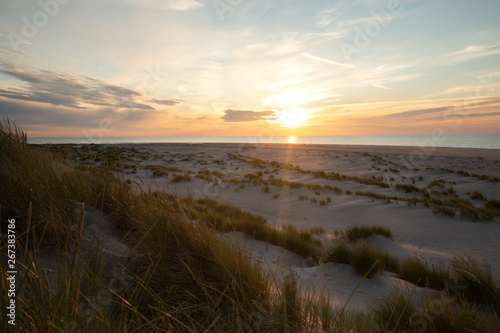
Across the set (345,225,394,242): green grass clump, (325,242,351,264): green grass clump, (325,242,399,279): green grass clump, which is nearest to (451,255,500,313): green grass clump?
(325,242,399,279): green grass clump

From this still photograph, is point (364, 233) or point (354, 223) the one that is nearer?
point (364, 233)

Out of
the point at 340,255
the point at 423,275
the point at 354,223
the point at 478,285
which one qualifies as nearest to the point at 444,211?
the point at 354,223

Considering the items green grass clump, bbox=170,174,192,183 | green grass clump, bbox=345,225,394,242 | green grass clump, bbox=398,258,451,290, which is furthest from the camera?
green grass clump, bbox=170,174,192,183

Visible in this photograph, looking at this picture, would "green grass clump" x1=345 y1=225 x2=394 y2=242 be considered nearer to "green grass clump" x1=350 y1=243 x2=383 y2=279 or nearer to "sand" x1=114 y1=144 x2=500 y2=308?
"sand" x1=114 y1=144 x2=500 y2=308

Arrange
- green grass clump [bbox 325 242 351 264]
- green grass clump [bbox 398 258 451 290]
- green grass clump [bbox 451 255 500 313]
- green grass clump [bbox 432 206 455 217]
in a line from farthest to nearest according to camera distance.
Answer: green grass clump [bbox 432 206 455 217], green grass clump [bbox 325 242 351 264], green grass clump [bbox 398 258 451 290], green grass clump [bbox 451 255 500 313]

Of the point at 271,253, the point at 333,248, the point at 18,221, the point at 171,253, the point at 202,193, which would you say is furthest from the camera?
the point at 202,193

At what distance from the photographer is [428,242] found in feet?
22.2

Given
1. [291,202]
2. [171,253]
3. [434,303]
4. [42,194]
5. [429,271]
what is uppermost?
[42,194]

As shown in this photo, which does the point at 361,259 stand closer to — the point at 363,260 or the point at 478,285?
the point at 363,260

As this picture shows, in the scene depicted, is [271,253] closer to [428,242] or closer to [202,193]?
[428,242]

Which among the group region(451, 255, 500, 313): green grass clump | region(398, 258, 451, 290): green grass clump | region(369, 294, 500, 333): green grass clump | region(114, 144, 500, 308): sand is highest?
region(369, 294, 500, 333): green grass clump

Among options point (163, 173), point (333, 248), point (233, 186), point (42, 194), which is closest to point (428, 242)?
point (333, 248)

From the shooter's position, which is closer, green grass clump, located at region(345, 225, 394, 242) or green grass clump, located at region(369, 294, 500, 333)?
green grass clump, located at region(369, 294, 500, 333)

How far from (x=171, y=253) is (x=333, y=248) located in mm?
3170
